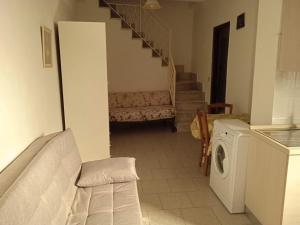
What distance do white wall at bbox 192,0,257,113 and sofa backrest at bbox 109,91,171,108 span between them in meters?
0.95

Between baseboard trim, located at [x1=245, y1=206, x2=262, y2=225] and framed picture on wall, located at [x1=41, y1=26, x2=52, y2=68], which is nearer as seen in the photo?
baseboard trim, located at [x1=245, y1=206, x2=262, y2=225]

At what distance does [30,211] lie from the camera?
111 cm

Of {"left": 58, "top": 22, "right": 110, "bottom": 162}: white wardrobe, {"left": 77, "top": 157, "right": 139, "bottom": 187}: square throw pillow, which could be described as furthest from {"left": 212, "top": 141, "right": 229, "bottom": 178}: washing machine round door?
{"left": 58, "top": 22, "right": 110, "bottom": 162}: white wardrobe

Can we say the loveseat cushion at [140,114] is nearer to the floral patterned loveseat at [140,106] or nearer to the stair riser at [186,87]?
the floral patterned loveseat at [140,106]

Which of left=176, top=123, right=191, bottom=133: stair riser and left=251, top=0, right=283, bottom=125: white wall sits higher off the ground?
left=251, top=0, right=283, bottom=125: white wall

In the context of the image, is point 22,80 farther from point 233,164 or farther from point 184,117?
point 184,117

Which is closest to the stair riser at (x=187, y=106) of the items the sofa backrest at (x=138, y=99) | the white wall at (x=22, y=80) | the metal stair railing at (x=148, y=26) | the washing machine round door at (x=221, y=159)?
the sofa backrest at (x=138, y=99)

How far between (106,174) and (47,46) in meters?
1.38

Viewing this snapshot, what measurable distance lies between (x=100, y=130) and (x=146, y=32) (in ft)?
12.3

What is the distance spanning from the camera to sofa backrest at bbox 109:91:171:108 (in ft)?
16.9

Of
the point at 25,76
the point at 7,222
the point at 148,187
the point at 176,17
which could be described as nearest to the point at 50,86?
the point at 25,76

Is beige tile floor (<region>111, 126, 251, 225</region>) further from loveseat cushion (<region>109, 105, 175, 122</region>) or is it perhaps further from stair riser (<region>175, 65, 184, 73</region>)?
stair riser (<region>175, 65, 184, 73</region>)

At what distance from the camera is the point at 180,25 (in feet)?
19.9

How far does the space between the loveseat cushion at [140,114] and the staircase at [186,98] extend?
0.27m
